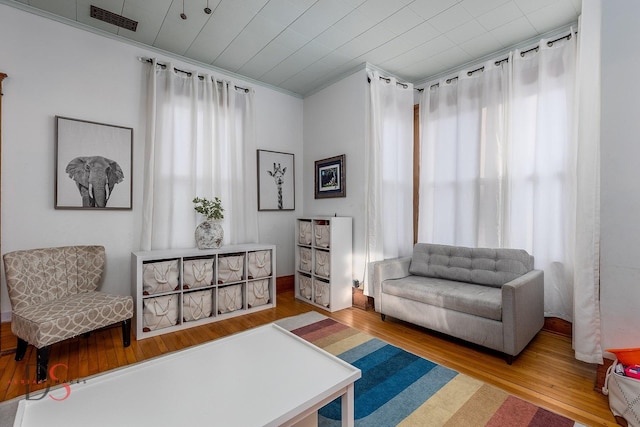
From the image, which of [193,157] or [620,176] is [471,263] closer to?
[620,176]

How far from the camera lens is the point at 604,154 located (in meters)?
1.87

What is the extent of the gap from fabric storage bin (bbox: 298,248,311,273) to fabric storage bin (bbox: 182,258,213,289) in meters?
1.19

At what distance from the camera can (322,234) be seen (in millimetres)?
3490

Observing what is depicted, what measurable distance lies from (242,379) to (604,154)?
2.54 meters

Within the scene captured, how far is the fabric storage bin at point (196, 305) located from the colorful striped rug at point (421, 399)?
56.4 inches

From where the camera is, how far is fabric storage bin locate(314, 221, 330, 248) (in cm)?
344

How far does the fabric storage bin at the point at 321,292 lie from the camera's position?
3413 millimetres

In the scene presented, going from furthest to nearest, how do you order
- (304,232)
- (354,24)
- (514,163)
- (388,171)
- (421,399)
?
1. (304,232)
2. (388,171)
3. (514,163)
4. (354,24)
5. (421,399)

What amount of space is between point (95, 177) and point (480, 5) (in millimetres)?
3861

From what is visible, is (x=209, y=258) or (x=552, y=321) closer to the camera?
(x=552, y=321)

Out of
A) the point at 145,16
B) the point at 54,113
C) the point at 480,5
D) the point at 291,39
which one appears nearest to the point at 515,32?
the point at 480,5

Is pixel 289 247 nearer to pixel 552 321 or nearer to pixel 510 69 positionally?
pixel 552 321

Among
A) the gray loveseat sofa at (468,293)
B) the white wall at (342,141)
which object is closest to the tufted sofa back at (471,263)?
the gray loveseat sofa at (468,293)

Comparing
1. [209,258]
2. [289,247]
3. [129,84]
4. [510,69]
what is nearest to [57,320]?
[209,258]
